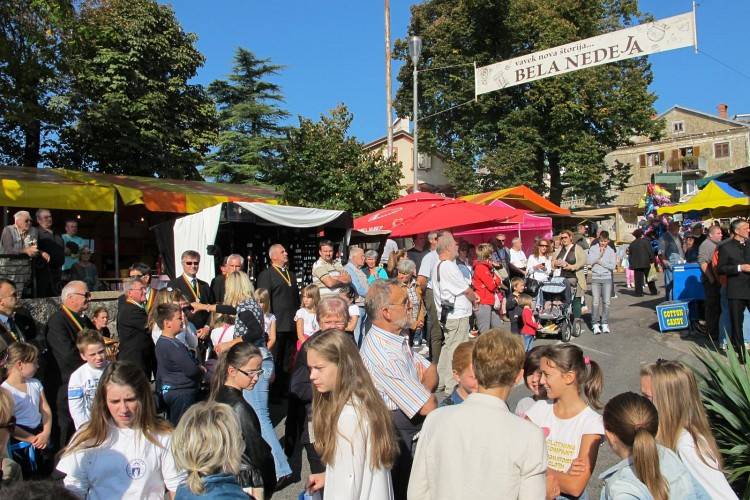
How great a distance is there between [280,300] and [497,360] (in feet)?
17.4

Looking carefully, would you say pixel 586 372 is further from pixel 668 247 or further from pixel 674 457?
pixel 668 247

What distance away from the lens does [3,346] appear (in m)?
4.71

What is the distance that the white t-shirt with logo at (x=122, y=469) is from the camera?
10.2 feet

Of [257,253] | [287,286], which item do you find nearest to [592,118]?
[257,253]

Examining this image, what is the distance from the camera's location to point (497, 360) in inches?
108

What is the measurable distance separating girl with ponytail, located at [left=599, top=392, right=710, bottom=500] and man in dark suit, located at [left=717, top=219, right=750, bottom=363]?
716cm

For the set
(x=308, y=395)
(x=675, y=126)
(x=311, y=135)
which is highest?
(x=675, y=126)

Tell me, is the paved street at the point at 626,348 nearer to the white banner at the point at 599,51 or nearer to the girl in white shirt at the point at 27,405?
the girl in white shirt at the point at 27,405

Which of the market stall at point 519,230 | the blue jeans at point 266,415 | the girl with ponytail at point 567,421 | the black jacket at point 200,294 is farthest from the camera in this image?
the market stall at point 519,230

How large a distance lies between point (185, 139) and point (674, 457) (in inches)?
1046

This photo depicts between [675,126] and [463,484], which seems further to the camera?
[675,126]

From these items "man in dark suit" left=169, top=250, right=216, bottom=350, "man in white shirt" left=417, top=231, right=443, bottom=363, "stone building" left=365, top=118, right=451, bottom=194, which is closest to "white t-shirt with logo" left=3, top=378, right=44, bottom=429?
"man in dark suit" left=169, top=250, right=216, bottom=350

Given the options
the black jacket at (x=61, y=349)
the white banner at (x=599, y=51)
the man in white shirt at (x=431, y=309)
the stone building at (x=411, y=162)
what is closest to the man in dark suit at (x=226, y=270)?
the black jacket at (x=61, y=349)

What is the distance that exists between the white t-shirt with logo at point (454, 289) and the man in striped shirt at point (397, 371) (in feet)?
13.1
